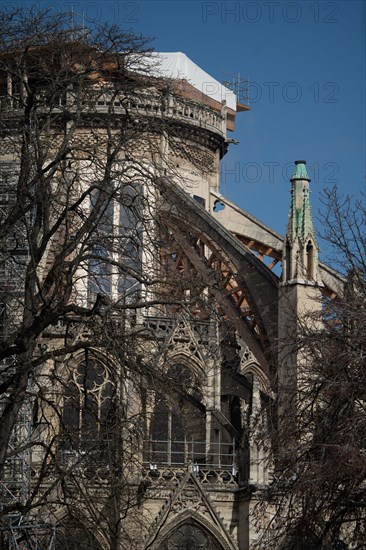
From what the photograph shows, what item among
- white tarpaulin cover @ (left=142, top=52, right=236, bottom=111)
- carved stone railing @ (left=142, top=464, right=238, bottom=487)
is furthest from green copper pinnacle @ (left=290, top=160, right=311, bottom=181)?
white tarpaulin cover @ (left=142, top=52, right=236, bottom=111)

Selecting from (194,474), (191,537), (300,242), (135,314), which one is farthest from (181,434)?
(300,242)

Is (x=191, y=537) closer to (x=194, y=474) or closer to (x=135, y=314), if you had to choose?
(x=194, y=474)

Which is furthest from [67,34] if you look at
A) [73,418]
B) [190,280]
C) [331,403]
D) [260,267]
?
[260,267]

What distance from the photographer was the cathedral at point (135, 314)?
2164cm

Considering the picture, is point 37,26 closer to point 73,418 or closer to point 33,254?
point 33,254

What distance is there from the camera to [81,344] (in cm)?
2119

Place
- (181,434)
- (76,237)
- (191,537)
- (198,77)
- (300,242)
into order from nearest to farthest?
(76,237), (191,537), (181,434), (300,242), (198,77)

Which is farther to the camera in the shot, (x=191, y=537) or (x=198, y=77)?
(x=198, y=77)

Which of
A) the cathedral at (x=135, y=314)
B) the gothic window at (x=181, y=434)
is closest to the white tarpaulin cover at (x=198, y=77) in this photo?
the cathedral at (x=135, y=314)

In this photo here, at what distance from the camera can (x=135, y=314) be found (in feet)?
122

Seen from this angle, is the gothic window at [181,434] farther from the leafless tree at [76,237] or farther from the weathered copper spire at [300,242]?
the leafless tree at [76,237]

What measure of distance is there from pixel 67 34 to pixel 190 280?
4.85 m

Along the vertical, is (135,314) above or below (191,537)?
above

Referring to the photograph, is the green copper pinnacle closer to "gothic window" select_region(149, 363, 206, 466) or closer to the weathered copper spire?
the weathered copper spire
